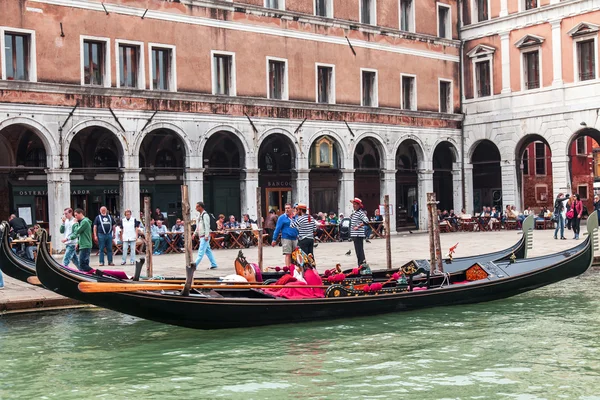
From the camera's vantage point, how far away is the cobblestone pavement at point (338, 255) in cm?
1253

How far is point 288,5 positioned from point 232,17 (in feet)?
7.04

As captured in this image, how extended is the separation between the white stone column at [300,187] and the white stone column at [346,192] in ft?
4.55

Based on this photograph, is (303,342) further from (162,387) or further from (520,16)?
(520,16)

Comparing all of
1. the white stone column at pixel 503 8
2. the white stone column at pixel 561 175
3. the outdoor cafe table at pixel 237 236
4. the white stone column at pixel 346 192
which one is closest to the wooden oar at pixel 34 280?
the outdoor cafe table at pixel 237 236

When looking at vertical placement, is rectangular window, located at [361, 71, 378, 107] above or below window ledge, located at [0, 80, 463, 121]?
above

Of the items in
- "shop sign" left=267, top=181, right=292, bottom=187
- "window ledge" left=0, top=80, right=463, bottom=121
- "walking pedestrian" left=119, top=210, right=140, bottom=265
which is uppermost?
"window ledge" left=0, top=80, right=463, bottom=121

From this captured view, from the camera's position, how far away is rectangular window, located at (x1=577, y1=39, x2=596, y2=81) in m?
26.2

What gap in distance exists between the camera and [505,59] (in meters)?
28.6

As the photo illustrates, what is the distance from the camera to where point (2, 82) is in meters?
19.3

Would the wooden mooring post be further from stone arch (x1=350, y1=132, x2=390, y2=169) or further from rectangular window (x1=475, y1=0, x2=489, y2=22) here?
rectangular window (x1=475, y1=0, x2=489, y2=22)

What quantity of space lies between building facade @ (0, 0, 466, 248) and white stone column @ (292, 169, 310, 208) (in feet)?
0.15

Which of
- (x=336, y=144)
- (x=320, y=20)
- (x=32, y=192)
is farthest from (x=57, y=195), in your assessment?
(x=320, y=20)

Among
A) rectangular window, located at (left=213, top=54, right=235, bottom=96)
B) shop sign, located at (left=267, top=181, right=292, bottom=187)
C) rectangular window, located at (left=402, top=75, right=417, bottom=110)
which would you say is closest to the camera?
rectangular window, located at (left=213, top=54, right=235, bottom=96)

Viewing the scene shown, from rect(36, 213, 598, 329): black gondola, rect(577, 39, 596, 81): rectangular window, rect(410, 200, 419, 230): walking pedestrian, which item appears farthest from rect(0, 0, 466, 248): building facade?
rect(36, 213, 598, 329): black gondola
